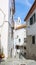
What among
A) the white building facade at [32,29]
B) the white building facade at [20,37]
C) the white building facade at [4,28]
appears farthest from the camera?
the white building facade at [20,37]

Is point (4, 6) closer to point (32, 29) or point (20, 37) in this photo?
point (32, 29)

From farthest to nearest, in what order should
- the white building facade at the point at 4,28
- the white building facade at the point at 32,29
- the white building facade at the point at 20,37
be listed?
the white building facade at the point at 20,37 → the white building facade at the point at 32,29 → the white building facade at the point at 4,28

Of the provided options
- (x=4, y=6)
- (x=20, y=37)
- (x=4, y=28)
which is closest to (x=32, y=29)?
(x=4, y=28)

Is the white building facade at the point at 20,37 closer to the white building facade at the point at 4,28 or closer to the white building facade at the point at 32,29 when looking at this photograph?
the white building facade at the point at 32,29

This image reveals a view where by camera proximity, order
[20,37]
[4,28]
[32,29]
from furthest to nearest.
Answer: [20,37]
[32,29]
[4,28]

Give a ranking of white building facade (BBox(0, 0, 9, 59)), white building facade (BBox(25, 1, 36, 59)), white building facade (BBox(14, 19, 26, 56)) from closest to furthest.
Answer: white building facade (BBox(0, 0, 9, 59)), white building facade (BBox(25, 1, 36, 59)), white building facade (BBox(14, 19, 26, 56))

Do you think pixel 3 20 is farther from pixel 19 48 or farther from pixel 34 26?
pixel 19 48

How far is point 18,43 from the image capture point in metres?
36.9

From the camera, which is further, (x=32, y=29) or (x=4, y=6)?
(x=32, y=29)

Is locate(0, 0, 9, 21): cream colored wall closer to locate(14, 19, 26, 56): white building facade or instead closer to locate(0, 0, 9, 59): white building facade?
locate(0, 0, 9, 59): white building facade

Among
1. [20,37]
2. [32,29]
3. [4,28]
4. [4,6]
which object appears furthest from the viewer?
[20,37]

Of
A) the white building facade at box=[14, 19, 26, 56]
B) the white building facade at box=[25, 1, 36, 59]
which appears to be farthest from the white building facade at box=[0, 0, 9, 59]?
the white building facade at box=[14, 19, 26, 56]

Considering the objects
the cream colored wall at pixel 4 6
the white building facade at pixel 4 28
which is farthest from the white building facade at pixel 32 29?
the white building facade at pixel 4 28

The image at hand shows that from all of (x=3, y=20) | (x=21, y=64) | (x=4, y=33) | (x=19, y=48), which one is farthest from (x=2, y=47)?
(x=19, y=48)
